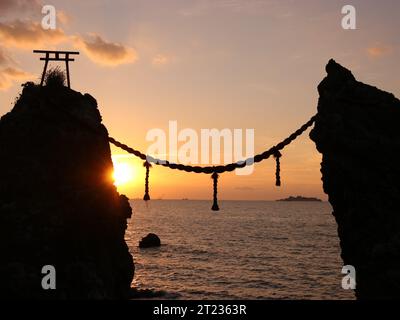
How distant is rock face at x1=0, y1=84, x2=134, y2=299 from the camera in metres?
14.9

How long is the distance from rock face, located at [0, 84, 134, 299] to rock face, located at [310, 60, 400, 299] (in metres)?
8.14

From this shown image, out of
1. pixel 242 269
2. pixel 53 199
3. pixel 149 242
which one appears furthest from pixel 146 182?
pixel 149 242

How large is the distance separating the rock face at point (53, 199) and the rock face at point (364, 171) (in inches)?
320

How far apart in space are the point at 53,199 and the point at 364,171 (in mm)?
11636

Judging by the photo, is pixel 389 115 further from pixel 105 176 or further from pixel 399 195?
pixel 105 176

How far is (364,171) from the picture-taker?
12852 millimetres

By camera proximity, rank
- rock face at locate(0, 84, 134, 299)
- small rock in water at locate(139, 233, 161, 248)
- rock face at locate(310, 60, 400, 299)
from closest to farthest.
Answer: rock face at locate(310, 60, 400, 299) < rock face at locate(0, 84, 134, 299) < small rock in water at locate(139, 233, 161, 248)

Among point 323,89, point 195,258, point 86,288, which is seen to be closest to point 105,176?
point 86,288

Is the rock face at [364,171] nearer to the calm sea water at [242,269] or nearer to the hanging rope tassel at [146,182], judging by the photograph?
the hanging rope tassel at [146,182]

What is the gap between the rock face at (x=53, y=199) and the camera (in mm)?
14922

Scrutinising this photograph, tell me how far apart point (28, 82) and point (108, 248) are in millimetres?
8488

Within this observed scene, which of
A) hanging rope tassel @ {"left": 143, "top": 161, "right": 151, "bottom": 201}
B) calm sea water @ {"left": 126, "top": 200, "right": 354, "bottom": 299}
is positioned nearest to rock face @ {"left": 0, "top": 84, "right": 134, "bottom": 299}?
hanging rope tassel @ {"left": 143, "top": 161, "right": 151, "bottom": 201}

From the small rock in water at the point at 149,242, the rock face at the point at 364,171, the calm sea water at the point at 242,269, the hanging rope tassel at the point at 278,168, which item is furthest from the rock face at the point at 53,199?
the small rock in water at the point at 149,242

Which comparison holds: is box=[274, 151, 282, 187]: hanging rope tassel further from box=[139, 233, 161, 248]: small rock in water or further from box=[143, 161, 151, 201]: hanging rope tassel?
box=[139, 233, 161, 248]: small rock in water
